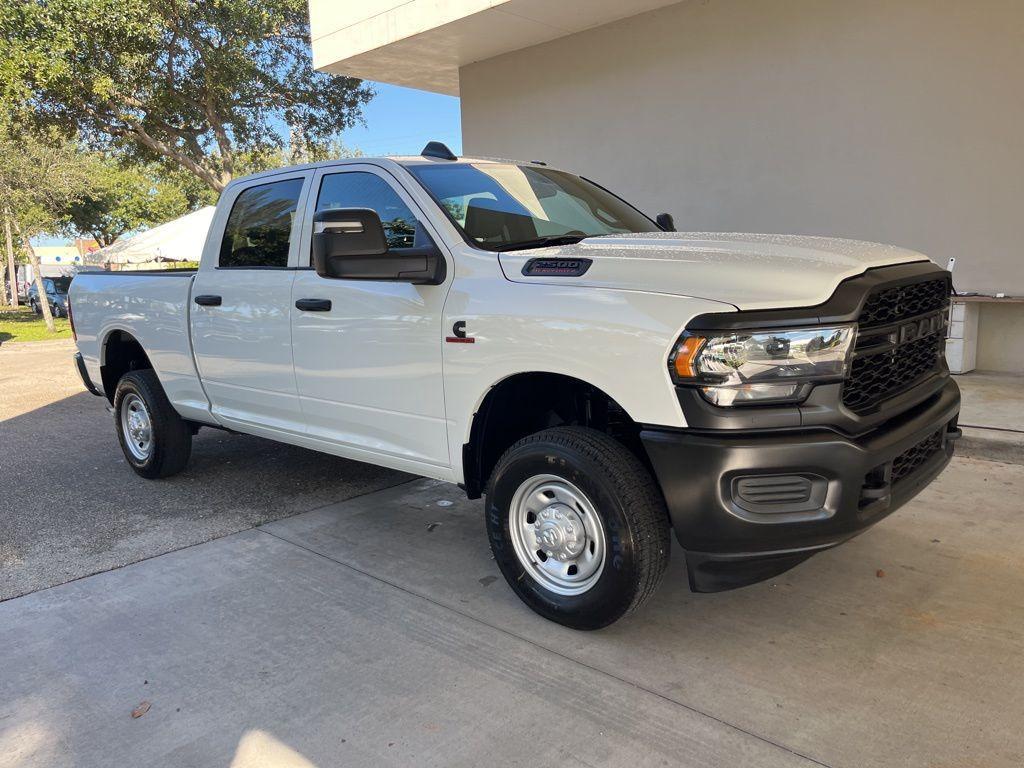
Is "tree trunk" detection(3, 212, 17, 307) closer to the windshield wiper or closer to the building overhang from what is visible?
the building overhang

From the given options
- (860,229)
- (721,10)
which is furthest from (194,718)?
(721,10)

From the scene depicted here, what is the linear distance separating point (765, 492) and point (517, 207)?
1998mm

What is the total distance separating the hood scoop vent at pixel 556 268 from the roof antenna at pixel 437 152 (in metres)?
1.30

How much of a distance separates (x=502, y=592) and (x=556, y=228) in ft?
5.98

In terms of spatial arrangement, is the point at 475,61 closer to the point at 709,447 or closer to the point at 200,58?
the point at 200,58

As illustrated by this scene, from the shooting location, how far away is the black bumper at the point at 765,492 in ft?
8.82

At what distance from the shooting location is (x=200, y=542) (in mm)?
4566

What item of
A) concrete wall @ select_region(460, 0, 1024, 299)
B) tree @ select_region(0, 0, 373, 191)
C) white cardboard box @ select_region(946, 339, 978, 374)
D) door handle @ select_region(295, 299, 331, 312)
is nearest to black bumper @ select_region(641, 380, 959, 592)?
door handle @ select_region(295, 299, 331, 312)

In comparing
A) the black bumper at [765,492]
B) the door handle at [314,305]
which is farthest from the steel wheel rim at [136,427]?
the black bumper at [765,492]

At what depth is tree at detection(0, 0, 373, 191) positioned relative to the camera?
42.4 ft

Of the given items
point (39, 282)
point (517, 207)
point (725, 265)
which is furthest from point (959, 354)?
point (39, 282)

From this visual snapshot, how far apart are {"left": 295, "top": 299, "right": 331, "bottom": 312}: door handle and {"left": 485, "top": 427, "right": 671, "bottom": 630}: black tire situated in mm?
1405

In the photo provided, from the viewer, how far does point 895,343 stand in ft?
10.0

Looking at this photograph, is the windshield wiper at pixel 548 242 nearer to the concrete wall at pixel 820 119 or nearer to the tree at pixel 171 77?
the concrete wall at pixel 820 119
